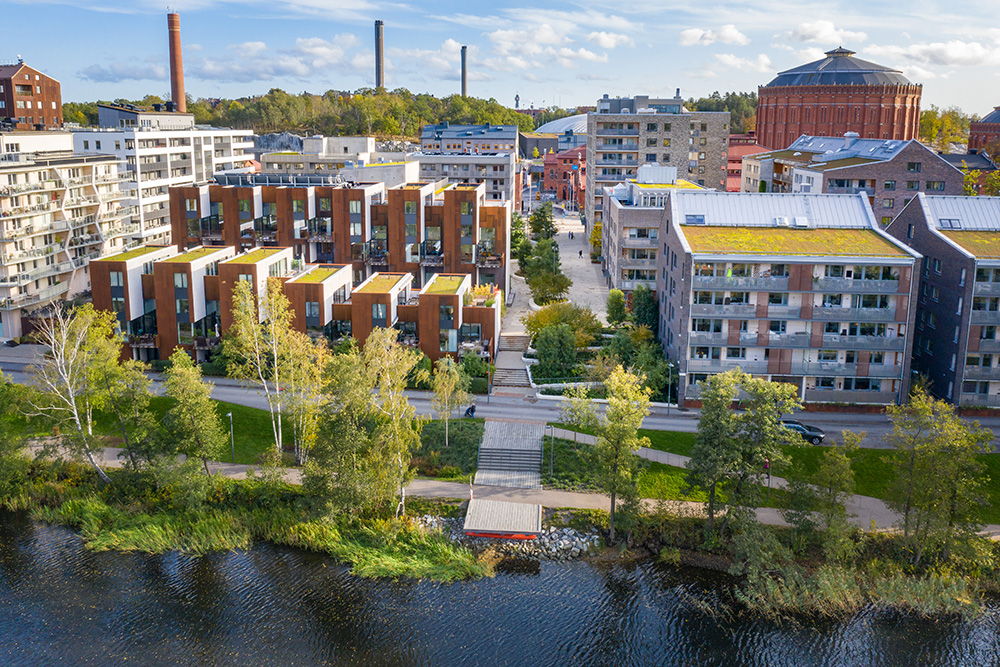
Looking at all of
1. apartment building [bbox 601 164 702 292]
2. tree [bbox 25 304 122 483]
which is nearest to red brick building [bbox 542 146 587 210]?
apartment building [bbox 601 164 702 292]

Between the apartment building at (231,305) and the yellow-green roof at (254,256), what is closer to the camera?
the apartment building at (231,305)

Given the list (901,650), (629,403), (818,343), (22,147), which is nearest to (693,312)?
(818,343)

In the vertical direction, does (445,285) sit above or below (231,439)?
above

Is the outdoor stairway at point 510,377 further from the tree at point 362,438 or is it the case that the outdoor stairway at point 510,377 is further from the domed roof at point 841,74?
the domed roof at point 841,74

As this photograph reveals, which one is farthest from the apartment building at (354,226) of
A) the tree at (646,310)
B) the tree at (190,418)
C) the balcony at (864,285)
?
the tree at (190,418)

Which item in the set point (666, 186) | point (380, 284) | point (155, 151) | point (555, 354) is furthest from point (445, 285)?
point (155, 151)

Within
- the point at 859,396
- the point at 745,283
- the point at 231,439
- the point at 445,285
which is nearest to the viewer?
the point at 231,439

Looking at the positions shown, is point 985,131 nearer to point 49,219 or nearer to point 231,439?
point 231,439
